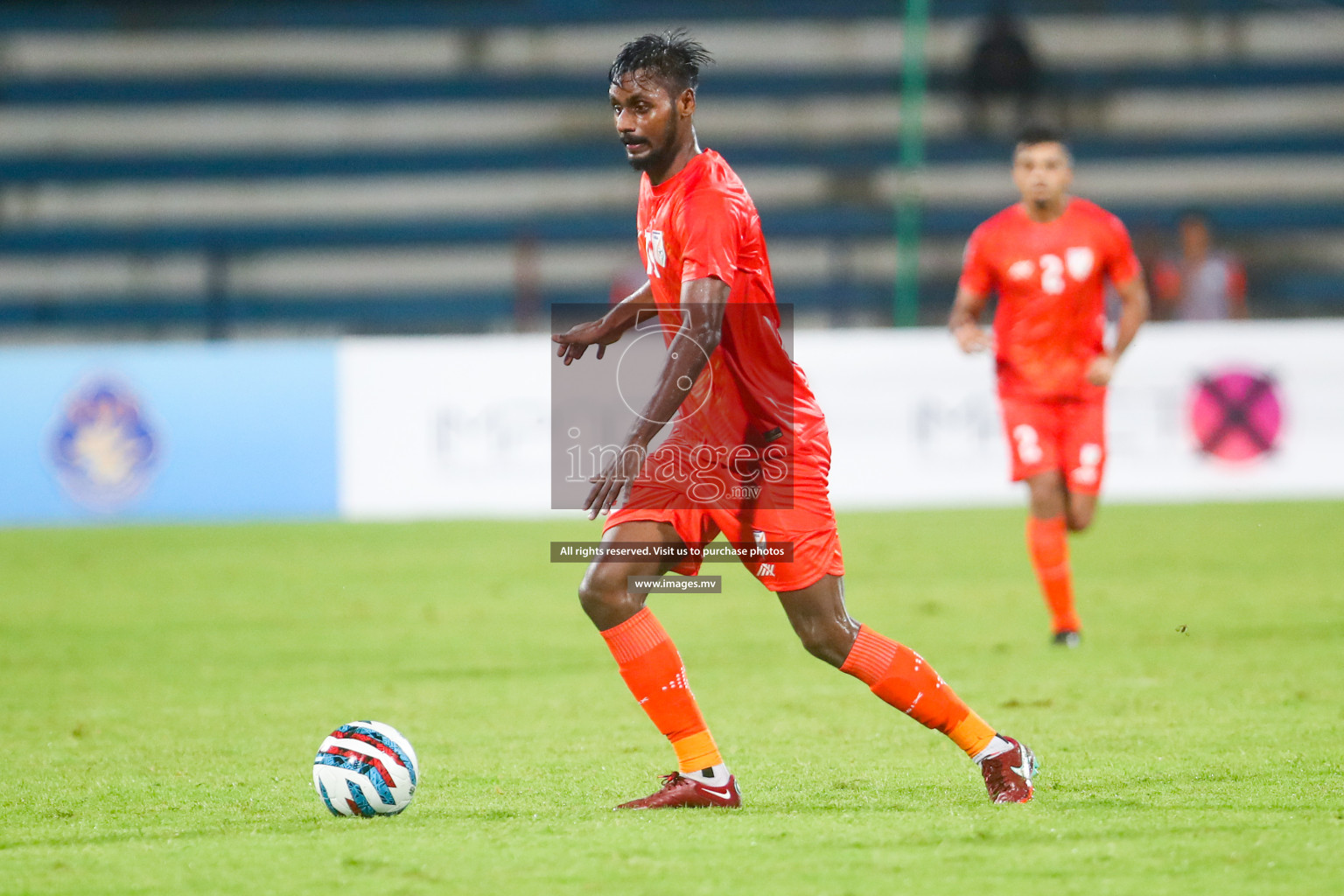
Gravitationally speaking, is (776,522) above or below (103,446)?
above

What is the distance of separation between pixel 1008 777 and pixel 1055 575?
3116 millimetres

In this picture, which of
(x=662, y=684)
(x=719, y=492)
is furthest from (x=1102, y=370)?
(x=662, y=684)

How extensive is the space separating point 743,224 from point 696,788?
1381 millimetres

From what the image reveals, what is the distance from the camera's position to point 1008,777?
4066mm

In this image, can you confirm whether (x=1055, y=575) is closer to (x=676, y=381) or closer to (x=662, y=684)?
(x=662, y=684)

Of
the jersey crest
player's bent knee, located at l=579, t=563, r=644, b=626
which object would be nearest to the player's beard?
the jersey crest

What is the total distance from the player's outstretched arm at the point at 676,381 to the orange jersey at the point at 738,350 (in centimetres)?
19

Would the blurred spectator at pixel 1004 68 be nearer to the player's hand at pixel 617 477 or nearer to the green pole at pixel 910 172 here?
the green pole at pixel 910 172

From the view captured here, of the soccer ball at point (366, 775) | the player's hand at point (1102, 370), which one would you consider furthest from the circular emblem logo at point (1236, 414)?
the soccer ball at point (366, 775)

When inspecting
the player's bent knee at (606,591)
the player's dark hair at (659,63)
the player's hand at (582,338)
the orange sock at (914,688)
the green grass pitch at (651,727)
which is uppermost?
the player's dark hair at (659,63)

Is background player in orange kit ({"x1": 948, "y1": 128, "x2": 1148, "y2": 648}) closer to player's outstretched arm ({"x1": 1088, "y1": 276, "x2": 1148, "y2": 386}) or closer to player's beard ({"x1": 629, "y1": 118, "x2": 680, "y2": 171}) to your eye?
player's outstretched arm ({"x1": 1088, "y1": 276, "x2": 1148, "y2": 386})

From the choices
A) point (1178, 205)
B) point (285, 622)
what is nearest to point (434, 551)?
point (285, 622)

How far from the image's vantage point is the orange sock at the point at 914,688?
4086 mm

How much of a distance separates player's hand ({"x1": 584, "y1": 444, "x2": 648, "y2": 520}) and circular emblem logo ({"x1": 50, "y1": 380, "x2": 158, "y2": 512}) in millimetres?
9214
